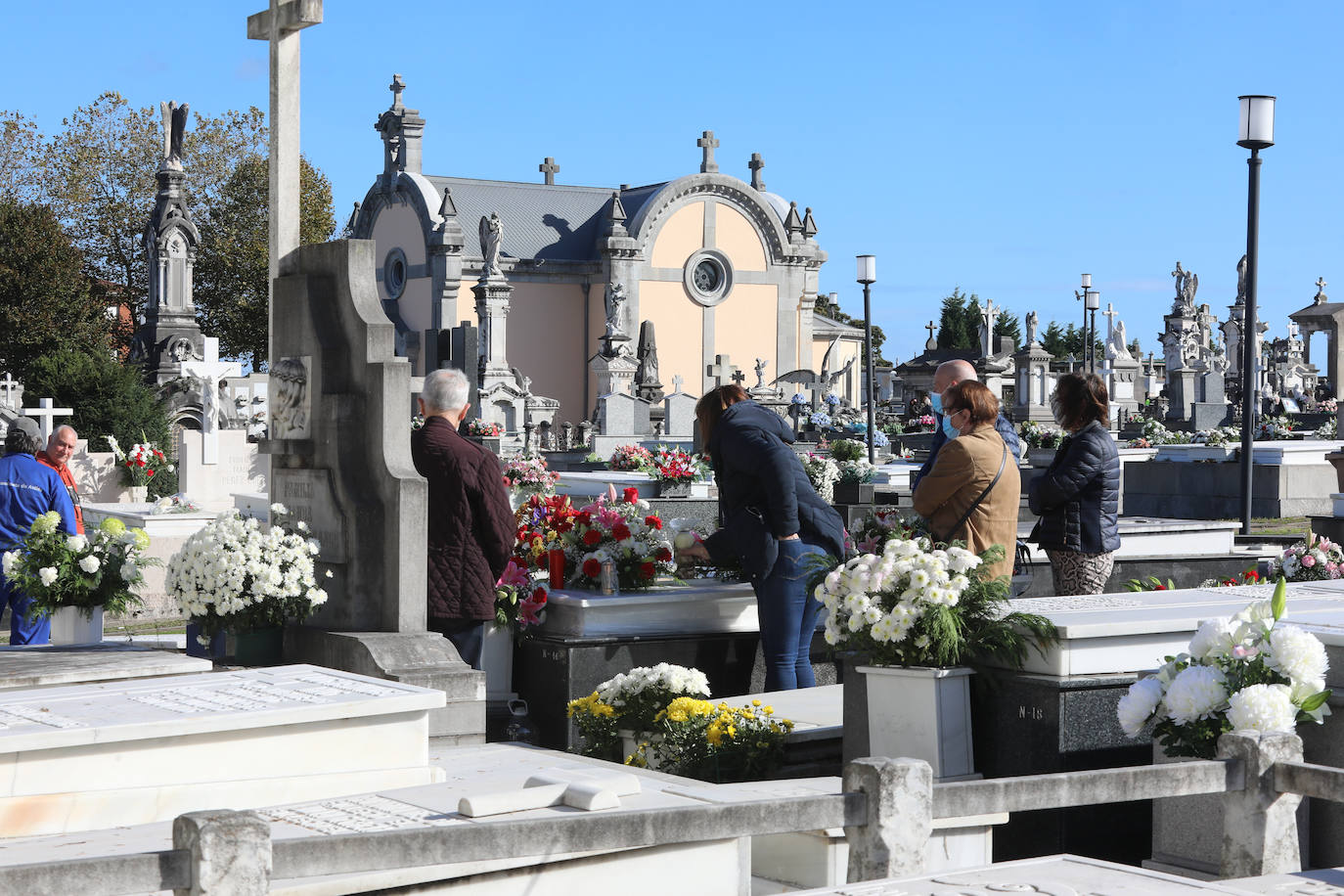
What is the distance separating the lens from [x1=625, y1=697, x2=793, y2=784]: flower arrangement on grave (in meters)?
6.39

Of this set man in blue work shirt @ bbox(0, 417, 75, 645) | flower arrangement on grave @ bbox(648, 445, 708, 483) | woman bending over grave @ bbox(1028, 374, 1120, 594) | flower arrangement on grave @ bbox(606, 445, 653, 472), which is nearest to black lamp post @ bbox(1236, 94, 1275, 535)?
flower arrangement on grave @ bbox(648, 445, 708, 483)

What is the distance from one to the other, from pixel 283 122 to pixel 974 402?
3.56 m

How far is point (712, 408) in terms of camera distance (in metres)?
7.87

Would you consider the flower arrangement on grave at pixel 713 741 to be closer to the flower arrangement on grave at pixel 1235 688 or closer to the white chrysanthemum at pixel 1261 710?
the flower arrangement on grave at pixel 1235 688

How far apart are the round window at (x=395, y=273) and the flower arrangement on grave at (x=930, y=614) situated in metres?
46.6

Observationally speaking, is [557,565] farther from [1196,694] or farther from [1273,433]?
[1273,433]

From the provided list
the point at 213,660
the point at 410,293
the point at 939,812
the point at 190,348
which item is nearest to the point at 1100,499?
the point at 939,812

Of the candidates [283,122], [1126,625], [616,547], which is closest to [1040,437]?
[616,547]

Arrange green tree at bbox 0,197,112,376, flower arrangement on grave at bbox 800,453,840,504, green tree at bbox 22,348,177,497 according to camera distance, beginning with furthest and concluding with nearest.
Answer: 1. green tree at bbox 0,197,112,376
2. green tree at bbox 22,348,177,497
3. flower arrangement on grave at bbox 800,453,840,504

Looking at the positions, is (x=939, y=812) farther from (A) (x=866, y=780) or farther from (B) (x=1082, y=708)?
(B) (x=1082, y=708)

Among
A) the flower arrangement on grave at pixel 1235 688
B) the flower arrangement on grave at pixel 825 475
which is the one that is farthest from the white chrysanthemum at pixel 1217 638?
the flower arrangement on grave at pixel 825 475

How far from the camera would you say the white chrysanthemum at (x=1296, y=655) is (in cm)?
520

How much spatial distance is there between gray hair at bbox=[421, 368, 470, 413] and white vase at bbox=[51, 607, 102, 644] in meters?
2.21

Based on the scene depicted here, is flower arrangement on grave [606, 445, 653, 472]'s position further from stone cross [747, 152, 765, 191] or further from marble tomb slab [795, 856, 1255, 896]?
stone cross [747, 152, 765, 191]
